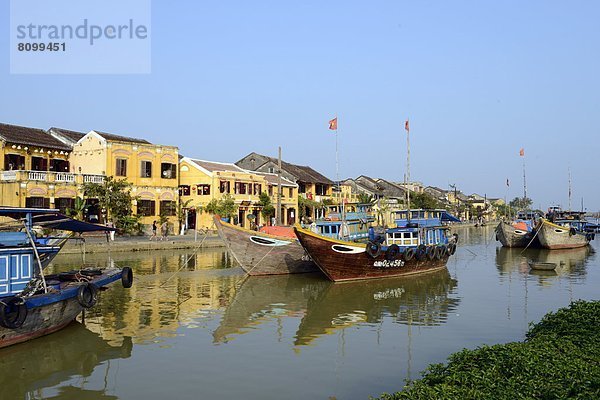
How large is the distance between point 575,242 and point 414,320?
34.9 metres

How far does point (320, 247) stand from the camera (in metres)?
22.7

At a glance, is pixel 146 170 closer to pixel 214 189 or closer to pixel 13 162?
pixel 214 189

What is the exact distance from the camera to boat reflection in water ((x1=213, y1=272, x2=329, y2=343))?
52.1 ft

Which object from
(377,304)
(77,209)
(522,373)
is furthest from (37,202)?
(522,373)

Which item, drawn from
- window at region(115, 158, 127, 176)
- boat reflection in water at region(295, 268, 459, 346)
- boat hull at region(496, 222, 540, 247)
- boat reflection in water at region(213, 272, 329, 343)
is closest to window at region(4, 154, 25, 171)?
window at region(115, 158, 127, 176)

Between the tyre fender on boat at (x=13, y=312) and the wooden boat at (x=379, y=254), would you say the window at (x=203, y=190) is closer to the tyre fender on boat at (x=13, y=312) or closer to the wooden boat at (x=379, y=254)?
the wooden boat at (x=379, y=254)

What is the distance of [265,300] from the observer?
20.4 m

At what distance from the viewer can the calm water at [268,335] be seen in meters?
10.8

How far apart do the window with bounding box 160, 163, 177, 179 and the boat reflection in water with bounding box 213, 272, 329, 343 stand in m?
22.3

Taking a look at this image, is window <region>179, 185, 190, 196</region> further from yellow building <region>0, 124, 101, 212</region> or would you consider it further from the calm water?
the calm water

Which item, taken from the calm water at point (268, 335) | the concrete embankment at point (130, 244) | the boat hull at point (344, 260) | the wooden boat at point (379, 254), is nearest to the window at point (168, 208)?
the concrete embankment at point (130, 244)

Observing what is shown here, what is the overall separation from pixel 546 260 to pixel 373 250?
19.4m

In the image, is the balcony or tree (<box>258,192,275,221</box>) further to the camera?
tree (<box>258,192,275,221</box>)

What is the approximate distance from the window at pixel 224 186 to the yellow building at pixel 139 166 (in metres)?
4.20
